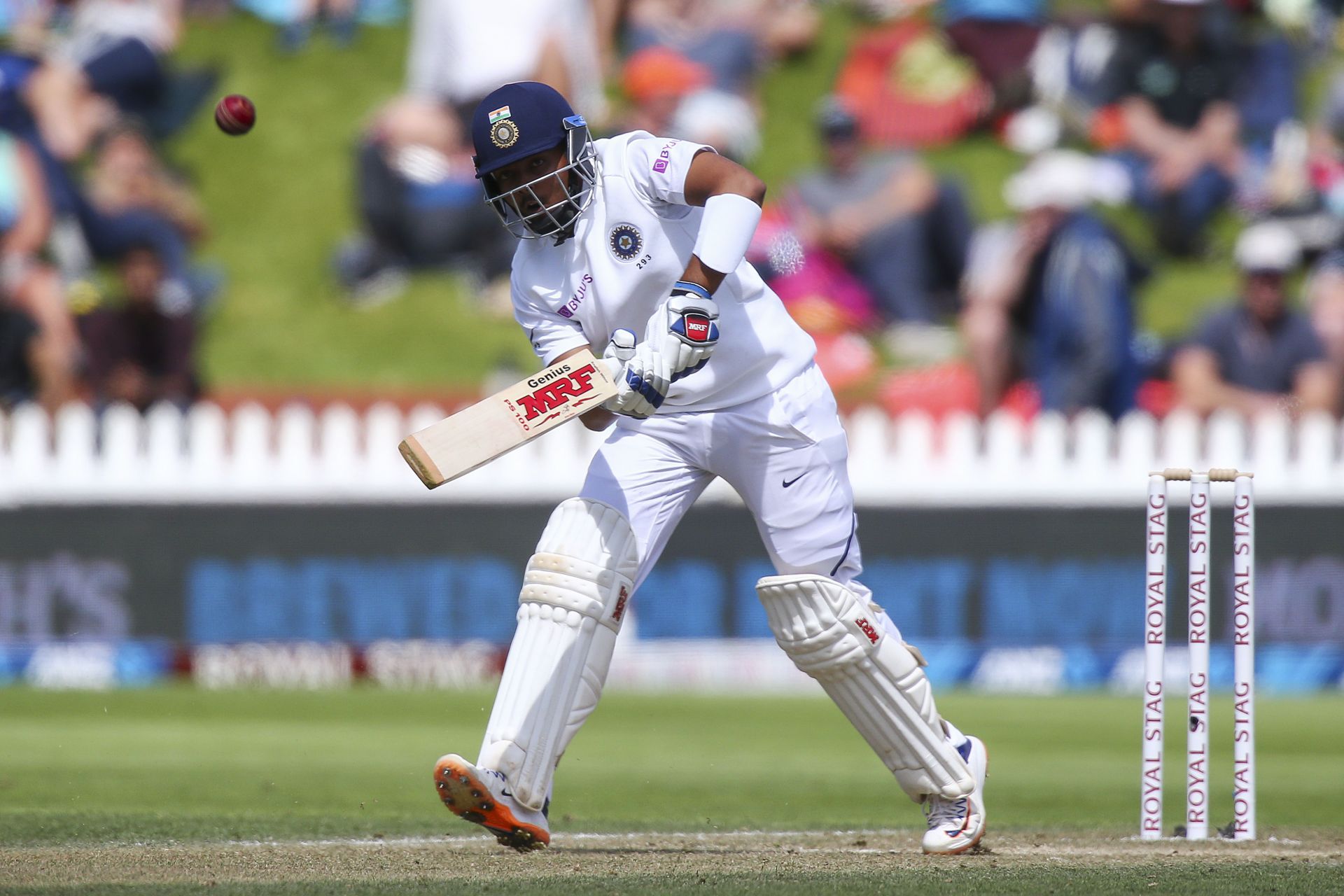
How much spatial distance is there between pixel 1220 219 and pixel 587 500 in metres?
9.95

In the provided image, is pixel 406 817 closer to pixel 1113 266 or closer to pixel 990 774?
pixel 990 774

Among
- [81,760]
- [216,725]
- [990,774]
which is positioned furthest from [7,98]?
[990,774]

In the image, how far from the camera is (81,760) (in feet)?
21.7

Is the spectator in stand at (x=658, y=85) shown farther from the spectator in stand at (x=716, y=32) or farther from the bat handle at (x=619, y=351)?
the bat handle at (x=619, y=351)

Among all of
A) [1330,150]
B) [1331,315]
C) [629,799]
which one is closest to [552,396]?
[629,799]

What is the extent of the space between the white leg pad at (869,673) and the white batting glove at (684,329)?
56 centimetres

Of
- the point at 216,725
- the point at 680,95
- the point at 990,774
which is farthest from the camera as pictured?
the point at 680,95

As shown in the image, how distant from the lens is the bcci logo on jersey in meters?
4.35

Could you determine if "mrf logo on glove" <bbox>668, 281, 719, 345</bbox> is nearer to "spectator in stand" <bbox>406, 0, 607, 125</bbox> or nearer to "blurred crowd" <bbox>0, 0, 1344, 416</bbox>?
"blurred crowd" <bbox>0, 0, 1344, 416</bbox>

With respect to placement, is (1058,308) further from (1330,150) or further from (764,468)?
(764,468)

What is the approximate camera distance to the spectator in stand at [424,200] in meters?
12.9

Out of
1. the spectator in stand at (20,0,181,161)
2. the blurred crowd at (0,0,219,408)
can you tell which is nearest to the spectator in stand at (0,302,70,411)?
the blurred crowd at (0,0,219,408)

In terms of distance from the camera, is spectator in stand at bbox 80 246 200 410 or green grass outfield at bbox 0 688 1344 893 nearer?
green grass outfield at bbox 0 688 1344 893

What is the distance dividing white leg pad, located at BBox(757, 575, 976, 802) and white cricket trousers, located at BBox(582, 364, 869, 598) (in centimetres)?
13
